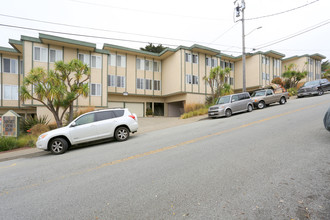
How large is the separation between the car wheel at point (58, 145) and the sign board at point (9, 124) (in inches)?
190

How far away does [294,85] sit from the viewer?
2675 cm

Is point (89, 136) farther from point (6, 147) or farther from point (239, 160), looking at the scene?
point (239, 160)

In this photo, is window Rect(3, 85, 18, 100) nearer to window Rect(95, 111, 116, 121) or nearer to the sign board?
the sign board

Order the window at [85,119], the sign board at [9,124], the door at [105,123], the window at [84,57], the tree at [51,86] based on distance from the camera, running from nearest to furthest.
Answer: the window at [85,119], the door at [105,123], the sign board at [9,124], the tree at [51,86], the window at [84,57]

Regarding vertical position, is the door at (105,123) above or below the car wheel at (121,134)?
above

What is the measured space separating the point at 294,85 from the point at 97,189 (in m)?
33.6

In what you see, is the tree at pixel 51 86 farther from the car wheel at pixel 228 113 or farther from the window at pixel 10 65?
the window at pixel 10 65

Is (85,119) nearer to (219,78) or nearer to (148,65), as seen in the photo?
(219,78)

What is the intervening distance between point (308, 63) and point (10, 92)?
51.1m

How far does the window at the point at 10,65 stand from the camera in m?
18.8

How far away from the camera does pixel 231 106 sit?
1303cm

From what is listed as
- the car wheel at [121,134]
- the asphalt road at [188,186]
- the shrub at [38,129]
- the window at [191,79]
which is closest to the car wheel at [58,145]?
the asphalt road at [188,186]

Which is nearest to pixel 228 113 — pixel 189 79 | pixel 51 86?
pixel 189 79

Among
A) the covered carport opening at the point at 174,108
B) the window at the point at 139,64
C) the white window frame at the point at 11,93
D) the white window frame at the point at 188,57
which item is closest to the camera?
the white window frame at the point at 11,93
